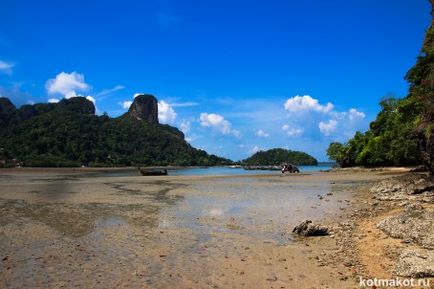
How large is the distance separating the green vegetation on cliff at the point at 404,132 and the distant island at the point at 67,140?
84.4 metres

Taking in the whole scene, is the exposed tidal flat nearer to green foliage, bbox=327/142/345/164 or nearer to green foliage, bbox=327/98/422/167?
green foliage, bbox=327/98/422/167

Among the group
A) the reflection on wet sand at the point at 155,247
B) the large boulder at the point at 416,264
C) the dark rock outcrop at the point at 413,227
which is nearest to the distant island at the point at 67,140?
the reflection on wet sand at the point at 155,247

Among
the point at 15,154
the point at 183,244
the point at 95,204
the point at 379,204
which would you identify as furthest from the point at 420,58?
the point at 15,154

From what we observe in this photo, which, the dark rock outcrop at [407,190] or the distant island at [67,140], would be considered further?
the distant island at [67,140]

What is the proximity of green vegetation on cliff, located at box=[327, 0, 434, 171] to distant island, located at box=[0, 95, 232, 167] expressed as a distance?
3323 inches

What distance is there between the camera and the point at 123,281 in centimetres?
879

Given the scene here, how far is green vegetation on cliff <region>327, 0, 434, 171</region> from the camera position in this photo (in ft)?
100

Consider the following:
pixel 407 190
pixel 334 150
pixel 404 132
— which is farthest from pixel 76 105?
pixel 407 190

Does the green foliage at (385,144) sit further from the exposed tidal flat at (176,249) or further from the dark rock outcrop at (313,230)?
the dark rock outcrop at (313,230)

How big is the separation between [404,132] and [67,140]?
124408 mm

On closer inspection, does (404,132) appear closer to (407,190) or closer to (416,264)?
(407,190)

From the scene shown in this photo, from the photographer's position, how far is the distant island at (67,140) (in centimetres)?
13025

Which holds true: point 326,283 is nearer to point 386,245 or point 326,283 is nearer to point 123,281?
point 386,245

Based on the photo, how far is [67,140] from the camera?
14800 cm
